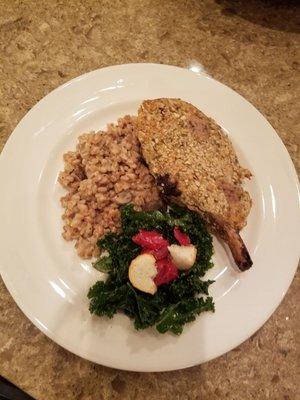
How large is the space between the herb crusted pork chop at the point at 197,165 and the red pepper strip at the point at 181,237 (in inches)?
5.4

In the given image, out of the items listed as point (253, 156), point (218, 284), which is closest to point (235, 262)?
point (218, 284)

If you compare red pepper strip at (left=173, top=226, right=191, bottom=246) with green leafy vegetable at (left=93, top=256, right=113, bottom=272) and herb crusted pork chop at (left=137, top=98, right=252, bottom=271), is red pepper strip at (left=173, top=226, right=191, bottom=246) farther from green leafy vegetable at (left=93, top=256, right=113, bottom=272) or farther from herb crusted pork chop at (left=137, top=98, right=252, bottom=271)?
green leafy vegetable at (left=93, top=256, right=113, bottom=272)

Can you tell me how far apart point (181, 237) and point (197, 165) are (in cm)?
35

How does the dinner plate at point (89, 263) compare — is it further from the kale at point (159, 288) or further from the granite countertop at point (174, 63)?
the granite countertop at point (174, 63)

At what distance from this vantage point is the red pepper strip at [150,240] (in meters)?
1.69

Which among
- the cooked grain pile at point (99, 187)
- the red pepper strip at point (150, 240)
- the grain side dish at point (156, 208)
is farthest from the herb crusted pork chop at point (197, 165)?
the red pepper strip at point (150, 240)

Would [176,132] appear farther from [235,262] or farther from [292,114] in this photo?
[292,114]

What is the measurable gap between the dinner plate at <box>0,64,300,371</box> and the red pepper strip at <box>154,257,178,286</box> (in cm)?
26

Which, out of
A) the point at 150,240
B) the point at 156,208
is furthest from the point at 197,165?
the point at 150,240

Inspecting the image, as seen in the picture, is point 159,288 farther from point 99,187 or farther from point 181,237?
point 99,187

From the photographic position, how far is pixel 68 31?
8.22 ft

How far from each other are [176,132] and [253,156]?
46 centimetres

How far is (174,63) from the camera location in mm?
2484

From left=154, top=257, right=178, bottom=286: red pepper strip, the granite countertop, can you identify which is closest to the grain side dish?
left=154, top=257, right=178, bottom=286: red pepper strip
